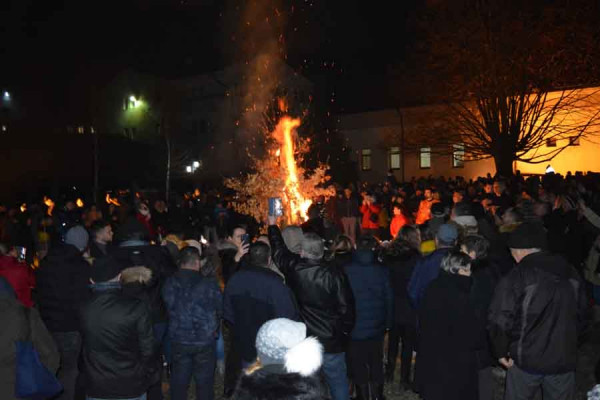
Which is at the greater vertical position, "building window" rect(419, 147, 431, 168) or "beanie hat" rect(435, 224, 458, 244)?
"building window" rect(419, 147, 431, 168)

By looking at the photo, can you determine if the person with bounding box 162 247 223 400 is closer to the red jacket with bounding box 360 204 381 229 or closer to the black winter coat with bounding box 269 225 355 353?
the black winter coat with bounding box 269 225 355 353

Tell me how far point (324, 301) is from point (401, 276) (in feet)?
6.16

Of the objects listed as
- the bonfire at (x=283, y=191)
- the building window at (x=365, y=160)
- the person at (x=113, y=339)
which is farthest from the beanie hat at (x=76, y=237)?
the building window at (x=365, y=160)

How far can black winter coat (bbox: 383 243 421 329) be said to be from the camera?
7.13 m

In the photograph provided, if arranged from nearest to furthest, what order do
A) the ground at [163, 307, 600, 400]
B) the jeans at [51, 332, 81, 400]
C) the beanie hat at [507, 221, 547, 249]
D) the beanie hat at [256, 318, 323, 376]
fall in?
the beanie hat at [256, 318, 323, 376] → the beanie hat at [507, 221, 547, 249] → the jeans at [51, 332, 81, 400] → the ground at [163, 307, 600, 400]

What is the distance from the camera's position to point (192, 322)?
5.85m

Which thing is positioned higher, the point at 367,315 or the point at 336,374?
the point at 367,315

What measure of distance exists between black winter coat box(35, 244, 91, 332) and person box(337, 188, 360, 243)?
11.3 metres

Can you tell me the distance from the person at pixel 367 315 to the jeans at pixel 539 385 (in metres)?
1.66

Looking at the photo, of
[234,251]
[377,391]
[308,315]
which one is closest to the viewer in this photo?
[308,315]

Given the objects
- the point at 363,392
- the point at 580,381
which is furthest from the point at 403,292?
the point at 580,381

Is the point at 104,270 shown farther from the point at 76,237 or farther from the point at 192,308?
the point at 76,237

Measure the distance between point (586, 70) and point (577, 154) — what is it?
10.4 metres

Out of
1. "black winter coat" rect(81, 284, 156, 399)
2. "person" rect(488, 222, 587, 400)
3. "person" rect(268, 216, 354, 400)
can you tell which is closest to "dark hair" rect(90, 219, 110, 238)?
"black winter coat" rect(81, 284, 156, 399)
